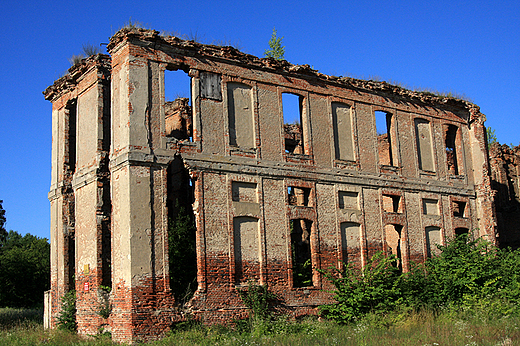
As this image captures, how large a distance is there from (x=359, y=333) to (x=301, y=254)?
6406mm

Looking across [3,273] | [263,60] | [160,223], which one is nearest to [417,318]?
[160,223]

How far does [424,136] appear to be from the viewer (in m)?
21.2

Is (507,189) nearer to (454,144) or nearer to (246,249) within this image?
(454,144)

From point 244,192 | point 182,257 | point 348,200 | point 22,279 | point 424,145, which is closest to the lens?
point 182,257

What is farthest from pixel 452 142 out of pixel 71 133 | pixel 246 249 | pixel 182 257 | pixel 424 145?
pixel 71 133

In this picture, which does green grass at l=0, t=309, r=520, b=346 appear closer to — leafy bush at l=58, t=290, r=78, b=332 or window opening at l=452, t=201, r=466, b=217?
leafy bush at l=58, t=290, r=78, b=332

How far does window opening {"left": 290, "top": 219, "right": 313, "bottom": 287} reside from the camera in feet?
55.7

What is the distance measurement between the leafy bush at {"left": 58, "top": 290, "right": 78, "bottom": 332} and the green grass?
59 cm

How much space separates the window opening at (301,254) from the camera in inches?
668

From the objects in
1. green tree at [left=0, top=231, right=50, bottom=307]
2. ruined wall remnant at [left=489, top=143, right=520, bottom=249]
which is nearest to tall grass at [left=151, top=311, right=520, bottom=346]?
ruined wall remnant at [left=489, top=143, right=520, bottom=249]

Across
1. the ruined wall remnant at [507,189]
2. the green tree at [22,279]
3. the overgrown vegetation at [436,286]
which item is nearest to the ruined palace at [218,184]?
the overgrown vegetation at [436,286]

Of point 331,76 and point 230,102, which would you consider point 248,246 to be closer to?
point 230,102

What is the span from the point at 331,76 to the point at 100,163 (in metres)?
8.07

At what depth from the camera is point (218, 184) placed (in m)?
15.4
